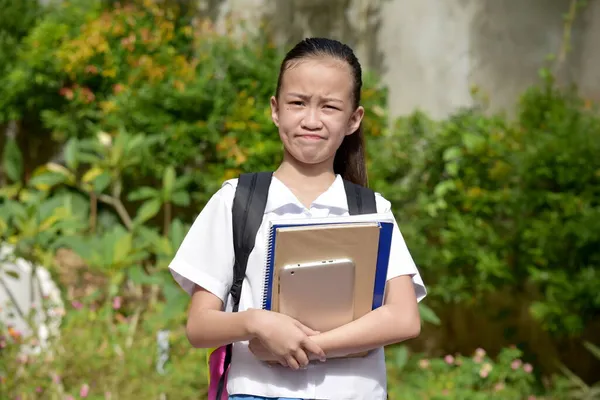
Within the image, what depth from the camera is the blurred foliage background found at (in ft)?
13.1

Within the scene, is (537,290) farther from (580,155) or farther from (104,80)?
(104,80)

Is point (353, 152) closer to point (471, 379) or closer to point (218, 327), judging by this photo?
point (218, 327)

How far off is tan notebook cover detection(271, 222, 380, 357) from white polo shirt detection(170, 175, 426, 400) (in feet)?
0.39

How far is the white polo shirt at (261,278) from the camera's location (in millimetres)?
1632

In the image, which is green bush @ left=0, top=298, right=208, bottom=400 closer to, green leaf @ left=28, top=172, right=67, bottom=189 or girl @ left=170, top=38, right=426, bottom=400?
green leaf @ left=28, top=172, right=67, bottom=189

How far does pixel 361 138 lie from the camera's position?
73.8 inches

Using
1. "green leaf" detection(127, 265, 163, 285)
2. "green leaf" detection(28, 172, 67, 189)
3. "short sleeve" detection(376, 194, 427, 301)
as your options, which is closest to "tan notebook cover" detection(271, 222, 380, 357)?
"short sleeve" detection(376, 194, 427, 301)

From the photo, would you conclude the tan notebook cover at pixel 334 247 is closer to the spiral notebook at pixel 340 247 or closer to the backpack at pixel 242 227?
the spiral notebook at pixel 340 247

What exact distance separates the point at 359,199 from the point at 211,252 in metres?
0.30

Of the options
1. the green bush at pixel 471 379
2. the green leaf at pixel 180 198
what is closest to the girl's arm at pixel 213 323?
the green bush at pixel 471 379

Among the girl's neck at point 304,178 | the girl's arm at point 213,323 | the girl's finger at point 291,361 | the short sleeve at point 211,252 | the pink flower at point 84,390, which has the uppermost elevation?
the girl's neck at point 304,178

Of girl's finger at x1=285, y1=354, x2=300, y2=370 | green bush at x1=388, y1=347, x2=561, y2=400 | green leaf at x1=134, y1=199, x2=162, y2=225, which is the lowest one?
green bush at x1=388, y1=347, x2=561, y2=400

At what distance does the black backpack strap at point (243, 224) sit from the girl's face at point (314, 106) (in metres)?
0.10

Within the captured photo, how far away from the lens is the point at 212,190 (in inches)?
202
